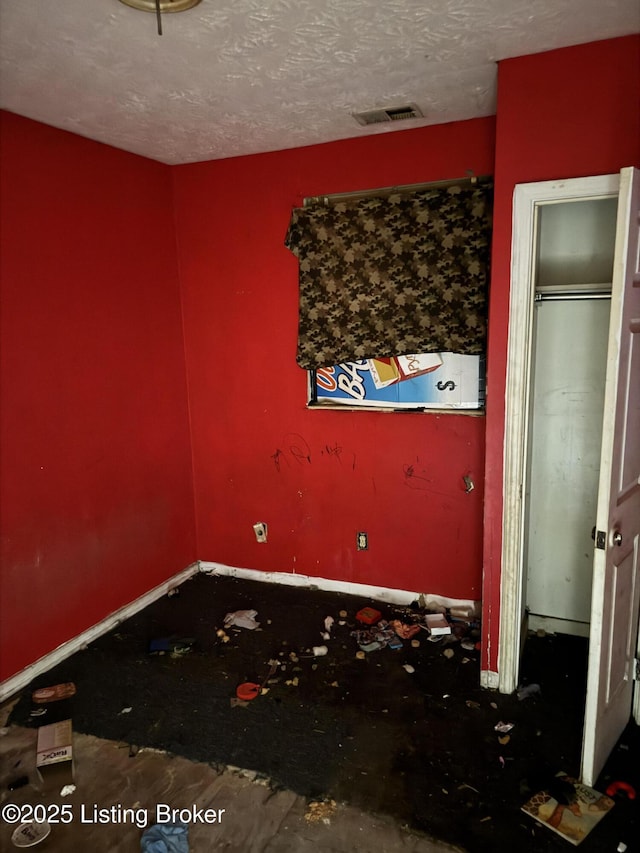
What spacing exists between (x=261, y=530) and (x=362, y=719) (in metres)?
1.59

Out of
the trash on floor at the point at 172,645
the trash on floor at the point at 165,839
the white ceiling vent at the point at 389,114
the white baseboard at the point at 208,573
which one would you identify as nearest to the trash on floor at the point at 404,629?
the white baseboard at the point at 208,573

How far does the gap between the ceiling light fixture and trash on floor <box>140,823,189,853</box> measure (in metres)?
2.79

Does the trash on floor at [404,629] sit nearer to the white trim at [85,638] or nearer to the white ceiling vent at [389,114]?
the white trim at [85,638]

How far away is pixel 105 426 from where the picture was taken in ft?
11.0

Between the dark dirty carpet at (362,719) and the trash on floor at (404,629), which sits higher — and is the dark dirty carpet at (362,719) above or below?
below

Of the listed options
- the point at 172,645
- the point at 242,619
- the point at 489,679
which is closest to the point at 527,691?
the point at 489,679

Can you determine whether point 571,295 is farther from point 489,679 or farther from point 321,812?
point 321,812

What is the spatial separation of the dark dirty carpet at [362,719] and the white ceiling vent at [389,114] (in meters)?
2.83

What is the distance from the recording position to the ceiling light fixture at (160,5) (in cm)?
180

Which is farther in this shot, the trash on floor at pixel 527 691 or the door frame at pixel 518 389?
the trash on floor at pixel 527 691

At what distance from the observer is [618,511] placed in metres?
2.11

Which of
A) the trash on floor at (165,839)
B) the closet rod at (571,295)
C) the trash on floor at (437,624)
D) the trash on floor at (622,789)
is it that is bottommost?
the trash on floor at (165,839)

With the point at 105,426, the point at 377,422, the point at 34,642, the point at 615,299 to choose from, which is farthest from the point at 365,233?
the point at 34,642

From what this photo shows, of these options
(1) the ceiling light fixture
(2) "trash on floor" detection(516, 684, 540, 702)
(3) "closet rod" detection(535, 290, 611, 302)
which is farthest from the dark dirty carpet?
(1) the ceiling light fixture
